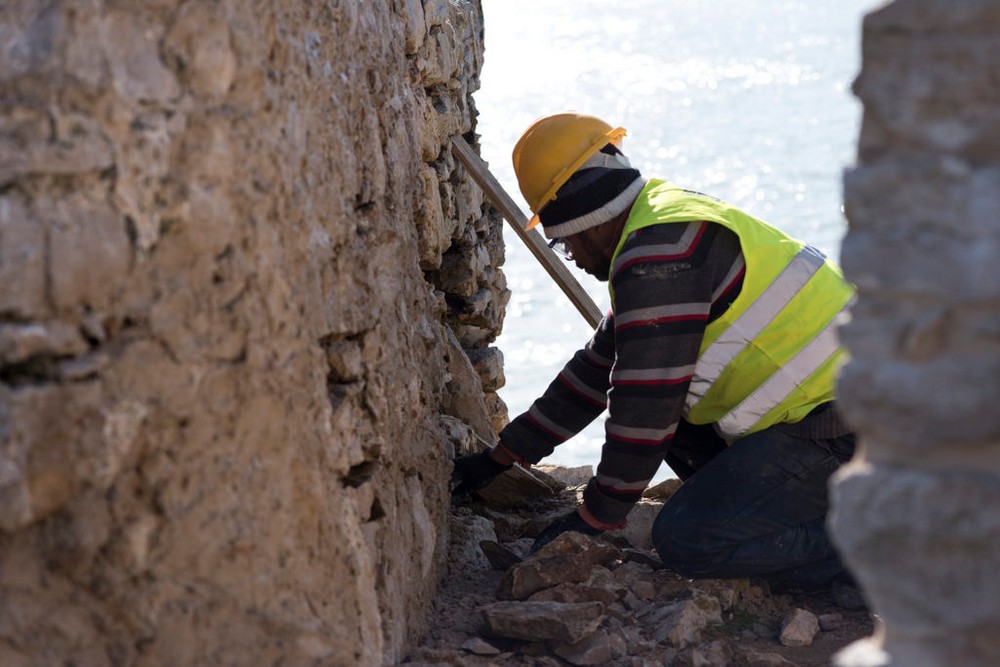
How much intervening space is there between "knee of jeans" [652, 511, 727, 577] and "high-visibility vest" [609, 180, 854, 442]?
0.39m

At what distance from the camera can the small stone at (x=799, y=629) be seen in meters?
3.47

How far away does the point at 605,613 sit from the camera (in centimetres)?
350

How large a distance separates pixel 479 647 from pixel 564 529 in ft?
2.35

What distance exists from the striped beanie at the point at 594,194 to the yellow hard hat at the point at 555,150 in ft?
0.09

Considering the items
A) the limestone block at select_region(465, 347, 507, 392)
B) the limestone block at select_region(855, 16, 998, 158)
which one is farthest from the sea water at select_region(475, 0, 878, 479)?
the limestone block at select_region(855, 16, 998, 158)

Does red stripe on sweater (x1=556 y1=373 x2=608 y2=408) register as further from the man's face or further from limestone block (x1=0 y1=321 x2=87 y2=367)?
limestone block (x1=0 y1=321 x2=87 y2=367)

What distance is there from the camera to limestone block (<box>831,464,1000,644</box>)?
6.07 feet

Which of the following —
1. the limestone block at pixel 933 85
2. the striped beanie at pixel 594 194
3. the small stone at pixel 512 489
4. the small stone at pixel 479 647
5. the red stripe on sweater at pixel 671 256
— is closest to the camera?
the limestone block at pixel 933 85

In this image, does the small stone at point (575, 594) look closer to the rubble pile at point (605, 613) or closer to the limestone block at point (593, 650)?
the rubble pile at point (605, 613)

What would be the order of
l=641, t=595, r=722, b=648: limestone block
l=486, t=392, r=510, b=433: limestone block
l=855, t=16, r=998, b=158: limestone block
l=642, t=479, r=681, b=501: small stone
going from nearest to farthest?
l=855, t=16, r=998, b=158: limestone block, l=641, t=595, r=722, b=648: limestone block, l=642, t=479, r=681, b=501: small stone, l=486, t=392, r=510, b=433: limestone block

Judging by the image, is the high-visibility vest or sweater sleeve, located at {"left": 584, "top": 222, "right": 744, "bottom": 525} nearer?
sweater sleeve, located at {"left": 584, "top": 222, "right": 744, "bottom": 525}

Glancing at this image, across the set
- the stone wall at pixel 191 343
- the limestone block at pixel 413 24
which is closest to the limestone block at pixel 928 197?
the stone wall at pixel 191 343

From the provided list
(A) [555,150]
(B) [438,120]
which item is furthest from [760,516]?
(B) [438,120]

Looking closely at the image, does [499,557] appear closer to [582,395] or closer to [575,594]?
[575,594]
